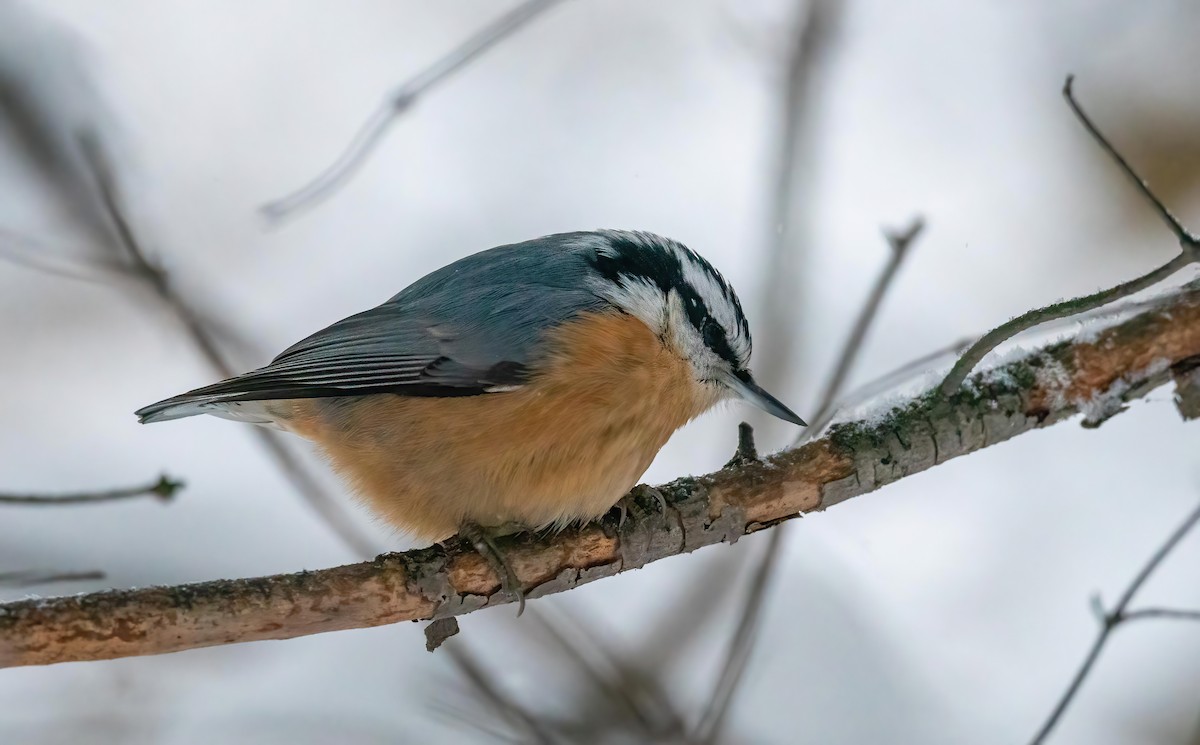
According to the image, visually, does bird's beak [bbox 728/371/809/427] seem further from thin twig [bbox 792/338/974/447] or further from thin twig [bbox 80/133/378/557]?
thin twig [bbox 80/133/378/557]

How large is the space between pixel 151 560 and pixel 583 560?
2204 millimetres

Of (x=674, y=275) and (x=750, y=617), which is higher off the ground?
(x=674, y=275)

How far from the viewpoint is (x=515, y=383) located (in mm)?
2316

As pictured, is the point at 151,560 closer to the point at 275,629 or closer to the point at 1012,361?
the point at 275,629

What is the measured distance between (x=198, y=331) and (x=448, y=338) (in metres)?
1.18

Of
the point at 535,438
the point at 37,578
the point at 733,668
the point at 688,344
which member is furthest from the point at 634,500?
the point at 37,578

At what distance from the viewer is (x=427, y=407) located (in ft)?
7.75

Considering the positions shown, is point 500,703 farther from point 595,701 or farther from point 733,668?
point 733,668

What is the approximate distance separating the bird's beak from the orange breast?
0.20 m

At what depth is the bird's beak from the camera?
2.54 metres

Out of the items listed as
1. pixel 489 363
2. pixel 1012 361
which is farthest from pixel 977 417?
pixel 489 363

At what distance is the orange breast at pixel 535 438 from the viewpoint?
224 cm

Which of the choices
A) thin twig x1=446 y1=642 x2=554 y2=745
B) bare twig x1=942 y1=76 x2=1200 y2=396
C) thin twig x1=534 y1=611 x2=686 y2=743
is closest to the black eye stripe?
bare twig x1=942 y1=76 x2=1200 y2=396

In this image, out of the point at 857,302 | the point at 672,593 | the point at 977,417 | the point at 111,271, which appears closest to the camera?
the point at 977,417
